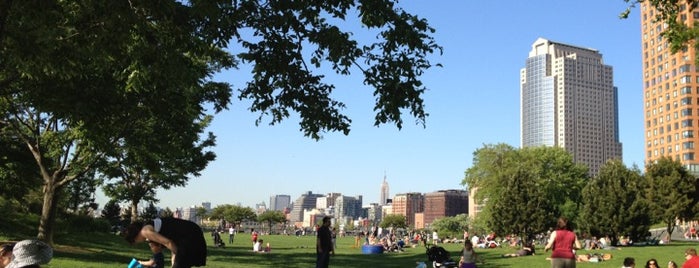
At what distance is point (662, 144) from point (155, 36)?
561 ft

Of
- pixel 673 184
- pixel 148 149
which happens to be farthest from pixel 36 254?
pixel 673 184

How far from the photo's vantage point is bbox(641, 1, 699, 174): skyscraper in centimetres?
14950

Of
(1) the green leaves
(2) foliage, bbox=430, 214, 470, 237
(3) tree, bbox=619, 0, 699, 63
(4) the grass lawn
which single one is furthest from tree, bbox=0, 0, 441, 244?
(2) foliage, bbox=430, 214, 470, 237

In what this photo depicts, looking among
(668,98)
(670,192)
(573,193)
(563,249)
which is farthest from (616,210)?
(668,98)

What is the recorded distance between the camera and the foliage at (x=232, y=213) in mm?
169062

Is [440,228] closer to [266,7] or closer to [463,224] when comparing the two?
[463,224]

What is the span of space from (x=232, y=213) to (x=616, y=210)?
→ 13484cm

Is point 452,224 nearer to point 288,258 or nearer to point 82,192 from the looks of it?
point 82,192

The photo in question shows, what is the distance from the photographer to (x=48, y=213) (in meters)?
28.9

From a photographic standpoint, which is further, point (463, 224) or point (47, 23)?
point (463, 224)

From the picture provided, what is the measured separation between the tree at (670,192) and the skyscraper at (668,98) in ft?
295

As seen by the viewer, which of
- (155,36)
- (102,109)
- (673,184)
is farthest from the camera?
(673,184)

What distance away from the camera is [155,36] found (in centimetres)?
926

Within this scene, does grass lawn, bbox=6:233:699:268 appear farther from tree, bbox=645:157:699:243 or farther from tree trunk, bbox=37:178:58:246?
tree, bbox=645:157:699:243
